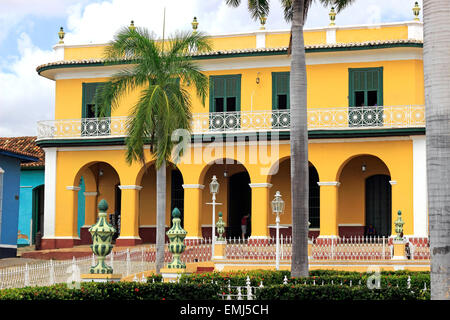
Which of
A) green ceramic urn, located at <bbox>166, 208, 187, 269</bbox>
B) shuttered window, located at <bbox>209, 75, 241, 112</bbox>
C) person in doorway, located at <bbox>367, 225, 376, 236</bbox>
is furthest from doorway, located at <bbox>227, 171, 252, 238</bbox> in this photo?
green ceramic urn, located at <bbox>166, 208, 187, 269</bbox>

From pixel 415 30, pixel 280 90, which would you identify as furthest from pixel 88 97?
pixel 415 30

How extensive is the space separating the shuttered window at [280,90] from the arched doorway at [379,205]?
185 inches

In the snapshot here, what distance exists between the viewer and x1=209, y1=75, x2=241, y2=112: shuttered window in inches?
1117

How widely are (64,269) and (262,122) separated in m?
9.55

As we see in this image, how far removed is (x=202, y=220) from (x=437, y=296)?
2197 cm

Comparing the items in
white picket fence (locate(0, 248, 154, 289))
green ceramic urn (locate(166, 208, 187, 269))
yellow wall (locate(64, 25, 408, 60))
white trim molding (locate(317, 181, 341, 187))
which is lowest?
white picket fence (locate(0, 248, 154, 289))

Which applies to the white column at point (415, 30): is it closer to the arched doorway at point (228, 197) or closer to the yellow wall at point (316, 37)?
the yellow wall at point (316, 37)

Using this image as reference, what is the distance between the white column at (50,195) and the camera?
29.0 m

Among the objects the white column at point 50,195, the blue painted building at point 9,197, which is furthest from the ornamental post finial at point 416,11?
the blue painted building at point 9,197

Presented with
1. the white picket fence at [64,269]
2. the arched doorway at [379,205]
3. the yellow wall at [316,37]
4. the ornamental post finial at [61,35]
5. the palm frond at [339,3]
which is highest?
the ornamental post finial at [61,35]

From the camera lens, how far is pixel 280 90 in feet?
91.6

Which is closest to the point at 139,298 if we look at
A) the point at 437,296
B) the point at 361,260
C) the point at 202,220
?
the point at 437,296

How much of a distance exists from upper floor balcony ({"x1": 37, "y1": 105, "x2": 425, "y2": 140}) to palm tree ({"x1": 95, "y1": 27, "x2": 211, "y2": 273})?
262 inches

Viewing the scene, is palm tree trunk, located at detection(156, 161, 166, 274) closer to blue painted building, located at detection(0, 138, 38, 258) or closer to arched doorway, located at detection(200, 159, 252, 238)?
blue painted building, located at detection(0, 138, 38, 258)
